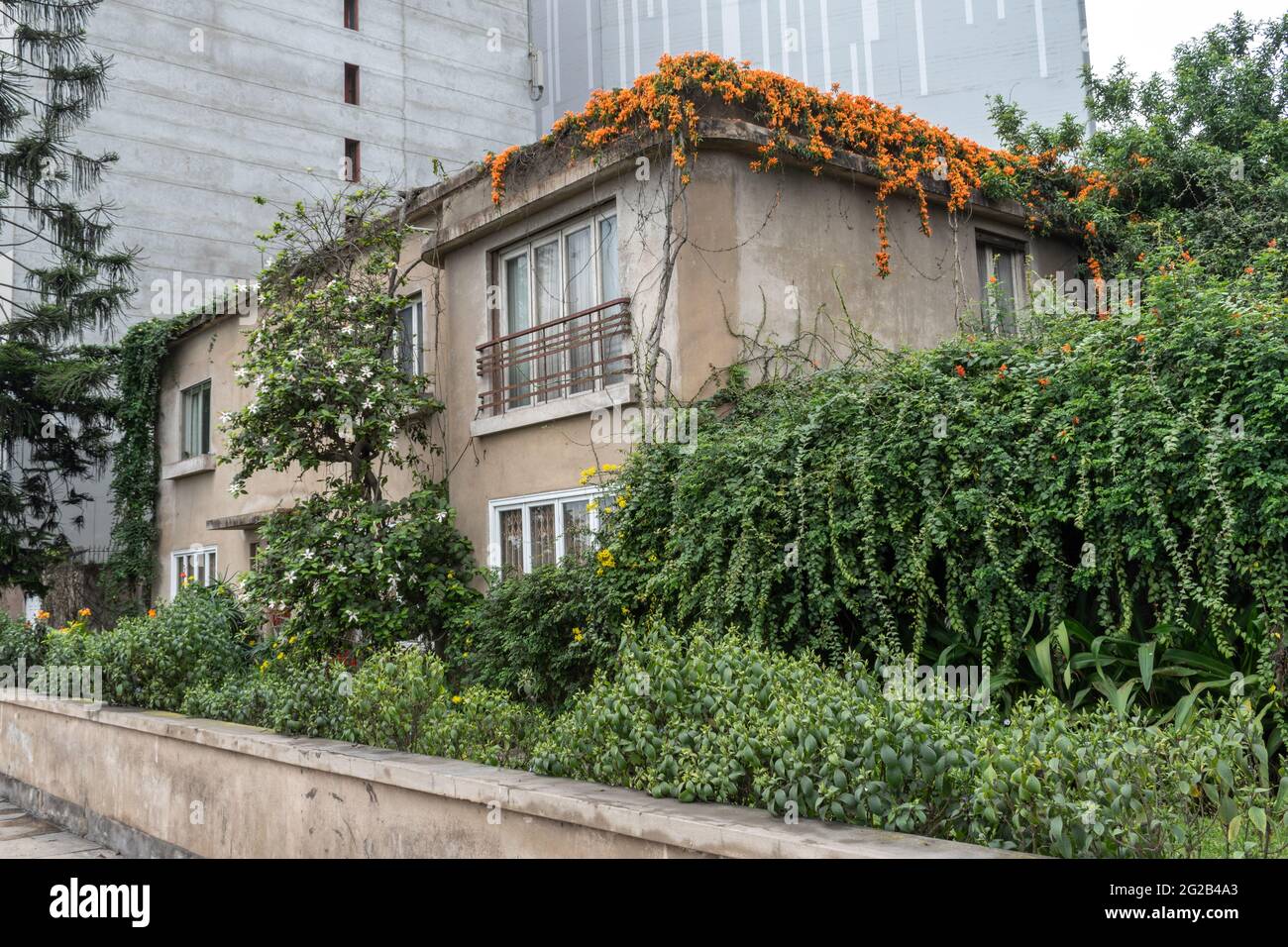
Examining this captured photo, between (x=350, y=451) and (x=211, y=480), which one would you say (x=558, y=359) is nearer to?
(x=350, y=451)

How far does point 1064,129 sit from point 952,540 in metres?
9.36

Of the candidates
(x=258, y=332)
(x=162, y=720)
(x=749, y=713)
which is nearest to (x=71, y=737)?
(x=162, y=720)

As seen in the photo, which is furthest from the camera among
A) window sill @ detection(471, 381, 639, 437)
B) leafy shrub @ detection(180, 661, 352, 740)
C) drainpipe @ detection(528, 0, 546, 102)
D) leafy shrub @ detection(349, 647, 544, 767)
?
drainpipe @ detection(528, 0, 546, 102)

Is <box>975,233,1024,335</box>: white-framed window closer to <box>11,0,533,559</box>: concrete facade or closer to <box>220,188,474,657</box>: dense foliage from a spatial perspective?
<box>220,188,474,657</box>: dense foliage

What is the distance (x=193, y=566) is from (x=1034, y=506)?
14.9 m

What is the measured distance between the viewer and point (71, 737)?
9.53m

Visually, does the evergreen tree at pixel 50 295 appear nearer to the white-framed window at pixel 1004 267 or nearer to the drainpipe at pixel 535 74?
the drainpipe at pixel 535 74

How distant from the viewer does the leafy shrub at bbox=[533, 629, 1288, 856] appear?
3762 mm

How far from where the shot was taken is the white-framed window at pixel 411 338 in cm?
1329

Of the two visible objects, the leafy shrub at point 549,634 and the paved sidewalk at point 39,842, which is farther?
the leafy shrub at point 549,634

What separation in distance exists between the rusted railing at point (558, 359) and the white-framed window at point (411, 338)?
144cm

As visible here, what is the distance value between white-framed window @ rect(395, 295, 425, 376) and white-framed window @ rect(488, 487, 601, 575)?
2488 mm

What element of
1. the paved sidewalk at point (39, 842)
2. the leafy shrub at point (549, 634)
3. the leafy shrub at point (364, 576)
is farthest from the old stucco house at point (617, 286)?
the paved sidewalk at point (39, 842)

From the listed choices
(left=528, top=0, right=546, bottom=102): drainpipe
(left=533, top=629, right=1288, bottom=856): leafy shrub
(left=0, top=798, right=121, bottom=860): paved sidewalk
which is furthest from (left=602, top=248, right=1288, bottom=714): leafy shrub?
(left=528, top=0, right=546, bottom=102): drainpipe
